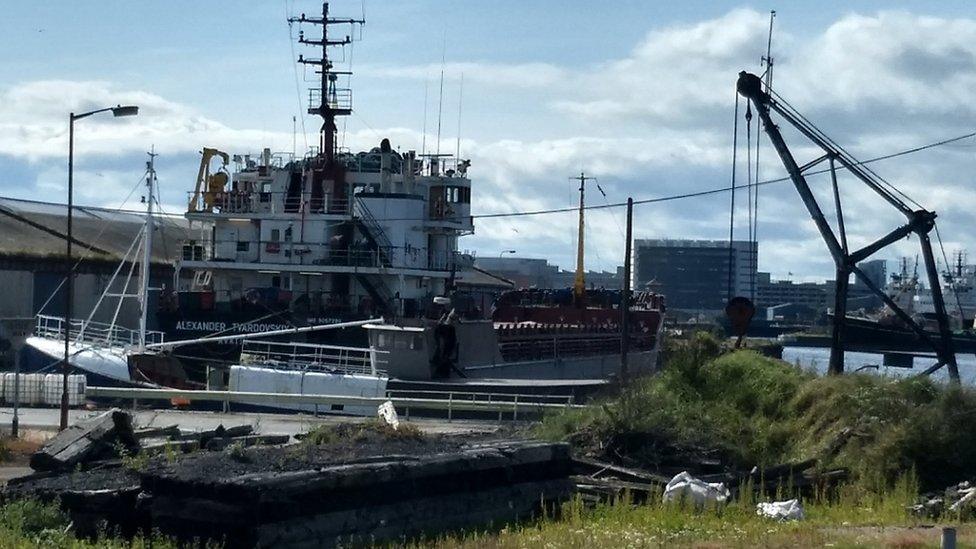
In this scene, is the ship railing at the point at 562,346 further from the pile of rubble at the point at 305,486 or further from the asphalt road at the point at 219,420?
the pile of rubble at the point at 305,486

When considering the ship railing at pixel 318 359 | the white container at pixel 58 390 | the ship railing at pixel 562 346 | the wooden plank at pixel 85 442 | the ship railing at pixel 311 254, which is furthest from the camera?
the ship railing at pixel 311 254

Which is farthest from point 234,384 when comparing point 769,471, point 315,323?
point 769,471

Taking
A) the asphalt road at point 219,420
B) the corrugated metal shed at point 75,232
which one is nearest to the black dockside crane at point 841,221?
the asphalt road at point 219,420

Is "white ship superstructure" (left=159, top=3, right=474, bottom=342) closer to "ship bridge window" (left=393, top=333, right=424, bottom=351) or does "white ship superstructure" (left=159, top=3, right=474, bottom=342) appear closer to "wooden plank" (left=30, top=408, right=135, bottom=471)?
"ship bridge window" (left=393, top=333, right=424, bottom=351)

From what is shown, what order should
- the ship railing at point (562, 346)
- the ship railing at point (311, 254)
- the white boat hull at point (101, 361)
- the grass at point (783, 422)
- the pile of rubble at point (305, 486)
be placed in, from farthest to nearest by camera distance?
the ship railing at point (311, 254) < the ship railing at point (562, 346) < the white boat hull at point (101, 361) < the grass at point (783, 422) < the pile of rubble at point (305, 486)

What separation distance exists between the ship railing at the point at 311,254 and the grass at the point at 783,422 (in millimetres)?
25227

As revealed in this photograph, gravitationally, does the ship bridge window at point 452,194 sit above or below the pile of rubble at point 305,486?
above

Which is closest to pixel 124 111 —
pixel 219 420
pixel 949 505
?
pixel 219 420

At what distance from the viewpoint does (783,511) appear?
54.6 feet

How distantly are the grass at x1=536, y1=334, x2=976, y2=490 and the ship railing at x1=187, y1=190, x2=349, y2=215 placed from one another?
88.2ft

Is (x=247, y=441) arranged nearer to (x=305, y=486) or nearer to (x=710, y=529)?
(x=305, y=486)

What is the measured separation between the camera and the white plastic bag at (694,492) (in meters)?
17.3

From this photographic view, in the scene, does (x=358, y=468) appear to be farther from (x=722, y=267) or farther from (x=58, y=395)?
(x=722, y=267)

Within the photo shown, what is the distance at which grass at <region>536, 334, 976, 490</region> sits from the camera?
1967 cm
